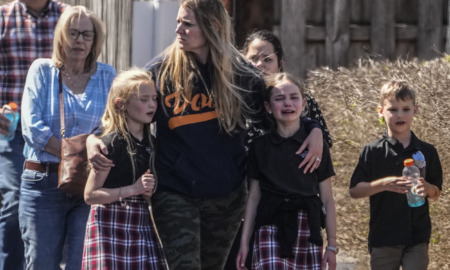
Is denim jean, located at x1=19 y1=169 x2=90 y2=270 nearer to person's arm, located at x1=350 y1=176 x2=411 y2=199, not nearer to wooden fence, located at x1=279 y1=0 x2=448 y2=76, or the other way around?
person's arm, located at x1=350 y1=176 x2=411 y2=199

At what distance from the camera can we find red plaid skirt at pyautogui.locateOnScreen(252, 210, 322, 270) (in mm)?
5840

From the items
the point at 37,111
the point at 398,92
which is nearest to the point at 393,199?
the point at 398,92

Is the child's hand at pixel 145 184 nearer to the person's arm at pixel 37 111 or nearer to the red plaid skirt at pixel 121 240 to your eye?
the red plaid skirt at pixel 121 240

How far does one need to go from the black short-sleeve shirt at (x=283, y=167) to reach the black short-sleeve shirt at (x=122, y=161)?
55cm

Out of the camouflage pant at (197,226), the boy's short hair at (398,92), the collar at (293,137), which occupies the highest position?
the boy's short hair at (398,92)

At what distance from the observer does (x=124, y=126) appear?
604cm

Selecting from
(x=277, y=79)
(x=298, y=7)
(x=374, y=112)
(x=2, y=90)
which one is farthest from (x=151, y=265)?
(x=298, y=7)

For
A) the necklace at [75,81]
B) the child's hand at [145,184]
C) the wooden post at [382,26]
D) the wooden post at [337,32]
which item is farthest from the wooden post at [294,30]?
the child's hand at [145,184]

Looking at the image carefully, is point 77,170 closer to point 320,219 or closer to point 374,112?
point 320,219

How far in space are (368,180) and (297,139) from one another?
0.75m

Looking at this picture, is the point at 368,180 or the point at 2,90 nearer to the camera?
the point at 368,180

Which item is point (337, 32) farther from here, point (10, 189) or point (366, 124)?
point (10, 189)

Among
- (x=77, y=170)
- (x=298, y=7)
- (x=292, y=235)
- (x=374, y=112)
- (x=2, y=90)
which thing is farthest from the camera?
(x=298, y=7)

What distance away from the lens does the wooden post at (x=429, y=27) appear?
1082 cm
